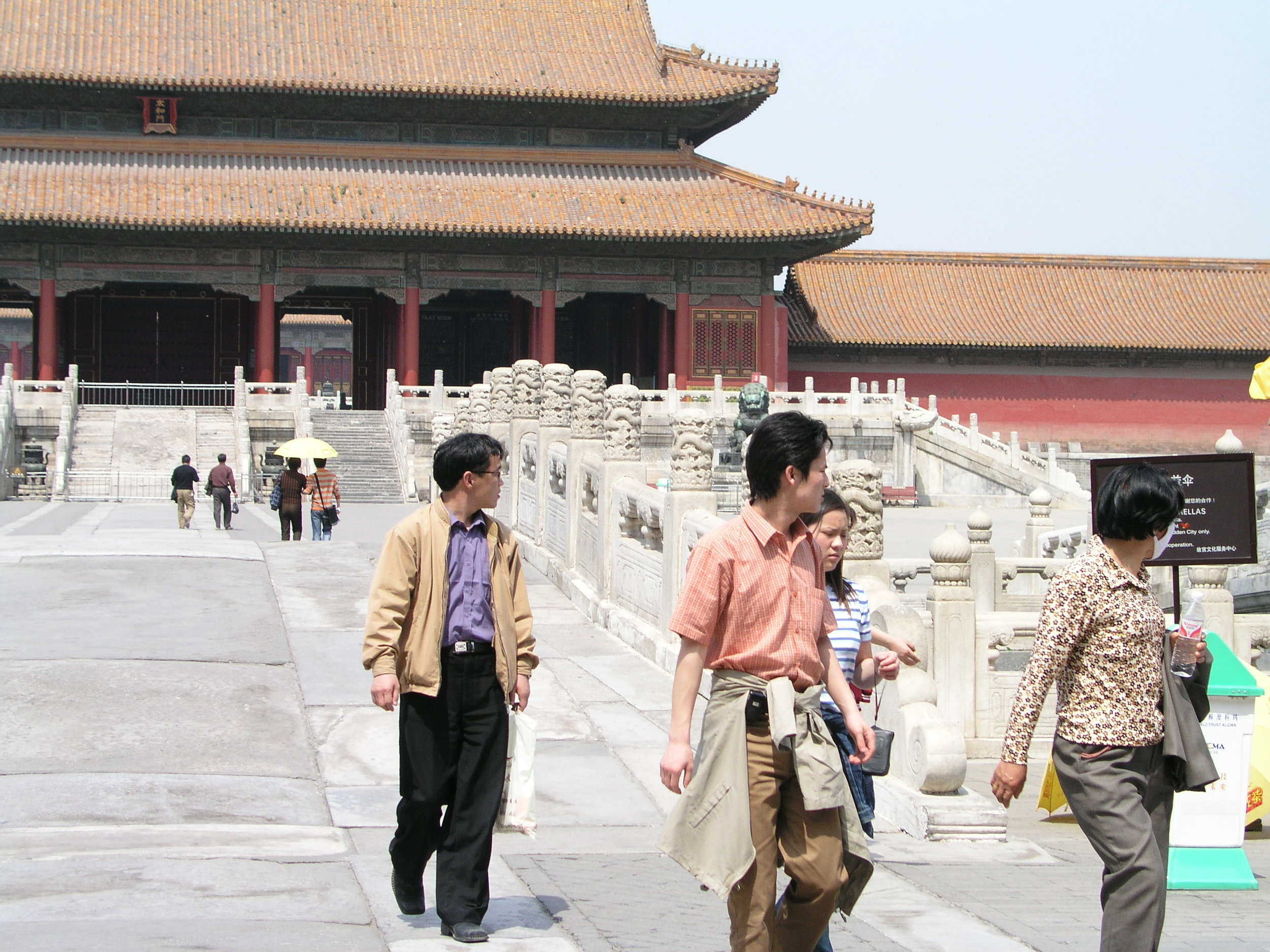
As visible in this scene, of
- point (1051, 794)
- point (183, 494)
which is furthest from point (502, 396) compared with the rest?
point (1051, 794)

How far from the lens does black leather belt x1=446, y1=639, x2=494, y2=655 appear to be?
195 inches

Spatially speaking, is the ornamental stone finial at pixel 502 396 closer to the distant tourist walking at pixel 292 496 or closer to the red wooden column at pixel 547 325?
the distant tourist walking at pixel 292 496

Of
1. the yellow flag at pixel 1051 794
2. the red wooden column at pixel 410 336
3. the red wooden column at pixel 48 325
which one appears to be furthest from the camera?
the red wooden column at pixel 410 336

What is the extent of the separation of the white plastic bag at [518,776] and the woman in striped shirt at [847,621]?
36.2 inches

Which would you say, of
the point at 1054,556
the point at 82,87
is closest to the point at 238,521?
the point at 1054,556

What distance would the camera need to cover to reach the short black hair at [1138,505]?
4363mm

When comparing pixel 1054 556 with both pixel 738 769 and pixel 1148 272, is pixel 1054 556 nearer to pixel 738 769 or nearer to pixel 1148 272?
pixel 738 769

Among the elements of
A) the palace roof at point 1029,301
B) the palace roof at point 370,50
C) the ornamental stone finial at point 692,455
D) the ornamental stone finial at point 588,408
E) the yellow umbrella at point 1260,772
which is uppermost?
the palace roof at point 370,50

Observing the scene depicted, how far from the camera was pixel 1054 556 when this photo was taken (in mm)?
16438

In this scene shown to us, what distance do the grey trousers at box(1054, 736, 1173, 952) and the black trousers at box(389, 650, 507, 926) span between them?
166cm

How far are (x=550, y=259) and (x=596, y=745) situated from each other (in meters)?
25.3

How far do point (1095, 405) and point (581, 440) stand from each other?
2558 cm

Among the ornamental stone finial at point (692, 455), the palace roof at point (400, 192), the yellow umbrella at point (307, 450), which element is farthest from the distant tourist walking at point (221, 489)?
the palace roof at point (400, 192)

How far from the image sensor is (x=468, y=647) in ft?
16.3
